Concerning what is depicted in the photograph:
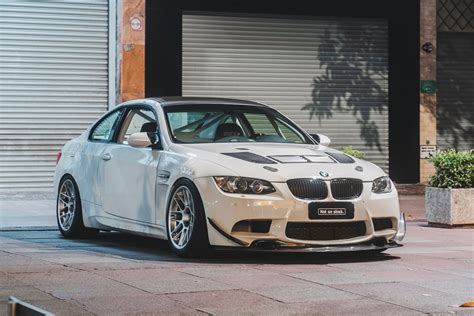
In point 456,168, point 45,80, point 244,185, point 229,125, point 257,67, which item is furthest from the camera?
point 257,67

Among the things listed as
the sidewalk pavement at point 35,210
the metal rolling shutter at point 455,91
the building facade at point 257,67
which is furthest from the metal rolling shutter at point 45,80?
the metal rolling shutter at point 455,91

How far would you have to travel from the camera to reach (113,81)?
Answer: 19.3 m

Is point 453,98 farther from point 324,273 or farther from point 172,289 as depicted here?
point 172,289

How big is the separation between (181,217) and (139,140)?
1040mm

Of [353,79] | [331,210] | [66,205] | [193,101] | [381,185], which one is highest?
[353,79]

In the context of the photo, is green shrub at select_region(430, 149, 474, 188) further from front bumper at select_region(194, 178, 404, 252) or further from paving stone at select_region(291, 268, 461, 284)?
paving stone at select_region(291, 268, 461, 284)

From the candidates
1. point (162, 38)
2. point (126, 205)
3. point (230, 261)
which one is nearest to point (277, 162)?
point (230, 261)

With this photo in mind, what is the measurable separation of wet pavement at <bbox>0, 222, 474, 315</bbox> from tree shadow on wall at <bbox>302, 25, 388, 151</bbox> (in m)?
10.1

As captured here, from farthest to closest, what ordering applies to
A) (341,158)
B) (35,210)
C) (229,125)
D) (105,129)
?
(35,210), (105,129), (229,125), (341,158)

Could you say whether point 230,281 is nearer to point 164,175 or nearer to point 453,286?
point 453,286

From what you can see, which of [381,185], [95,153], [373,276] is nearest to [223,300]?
[373,276]

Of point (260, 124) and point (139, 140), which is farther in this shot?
point (260, 124)

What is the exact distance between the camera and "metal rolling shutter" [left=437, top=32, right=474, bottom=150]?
21.4 m

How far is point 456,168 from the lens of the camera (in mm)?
13305
